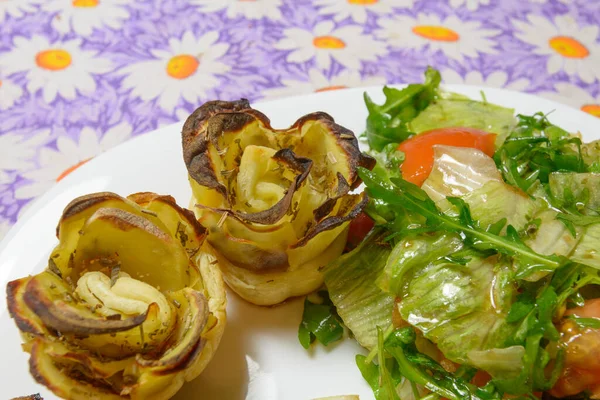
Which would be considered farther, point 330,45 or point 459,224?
point 330,45

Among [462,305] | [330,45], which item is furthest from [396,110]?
[330,45]

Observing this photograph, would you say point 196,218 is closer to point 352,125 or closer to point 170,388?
point 170,388

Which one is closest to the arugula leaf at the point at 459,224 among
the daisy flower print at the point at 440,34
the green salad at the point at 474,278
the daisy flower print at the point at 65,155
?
the green salad at the point at 474,278

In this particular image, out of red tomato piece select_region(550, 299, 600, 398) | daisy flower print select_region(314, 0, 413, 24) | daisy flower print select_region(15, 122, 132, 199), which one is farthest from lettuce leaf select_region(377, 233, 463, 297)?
daisy flower print select_region(314, 0, 413, 24)

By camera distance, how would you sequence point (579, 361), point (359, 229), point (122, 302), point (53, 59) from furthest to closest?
point (53, 59), point (359, 229), point (579, 361), point (122, 302)

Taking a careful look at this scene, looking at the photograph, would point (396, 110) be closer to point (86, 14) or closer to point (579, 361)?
point (579, 361)

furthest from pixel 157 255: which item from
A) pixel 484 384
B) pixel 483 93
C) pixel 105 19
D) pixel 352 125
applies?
pixel 105 19

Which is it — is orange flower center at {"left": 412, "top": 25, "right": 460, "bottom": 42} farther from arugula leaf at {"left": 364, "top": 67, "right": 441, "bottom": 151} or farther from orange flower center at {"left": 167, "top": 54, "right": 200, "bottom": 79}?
orange flower center at {"left": 167, "top": 54, "right": 200, "bottom": 79}
